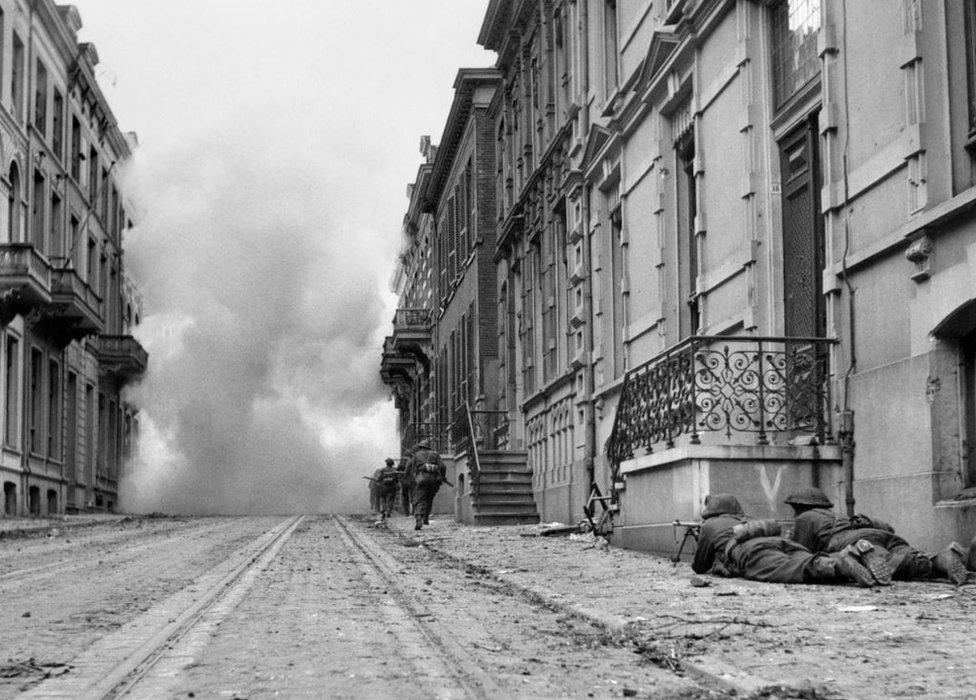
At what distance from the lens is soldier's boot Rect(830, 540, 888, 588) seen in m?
10.1

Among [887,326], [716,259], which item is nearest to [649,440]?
[716,259]

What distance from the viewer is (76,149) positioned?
152 feet

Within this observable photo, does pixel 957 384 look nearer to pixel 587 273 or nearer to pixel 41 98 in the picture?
pixel 587 273

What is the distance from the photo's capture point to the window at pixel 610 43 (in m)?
23.1

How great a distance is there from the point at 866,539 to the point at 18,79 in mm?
32518

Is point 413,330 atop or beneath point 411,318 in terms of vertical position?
beneath

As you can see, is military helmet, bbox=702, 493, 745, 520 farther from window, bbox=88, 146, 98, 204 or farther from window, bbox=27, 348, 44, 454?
window, bbox=88, 146, 98, 204

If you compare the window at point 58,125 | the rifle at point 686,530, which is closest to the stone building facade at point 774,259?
the rifle at point 686,530

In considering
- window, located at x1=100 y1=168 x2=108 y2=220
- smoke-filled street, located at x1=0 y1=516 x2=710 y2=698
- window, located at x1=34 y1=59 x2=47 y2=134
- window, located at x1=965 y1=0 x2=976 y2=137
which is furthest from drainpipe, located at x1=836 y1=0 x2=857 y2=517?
window, located at x1=100 y1=168 x2=108 y2=220

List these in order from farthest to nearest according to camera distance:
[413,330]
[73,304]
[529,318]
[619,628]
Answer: [413,330] < [73,304] < [529,318] < [619,628]

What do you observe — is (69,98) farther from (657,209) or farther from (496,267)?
(657,209)

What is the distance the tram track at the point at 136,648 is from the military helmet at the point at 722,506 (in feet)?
13.1

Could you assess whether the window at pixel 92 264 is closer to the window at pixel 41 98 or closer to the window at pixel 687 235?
the window at pixel 41 98

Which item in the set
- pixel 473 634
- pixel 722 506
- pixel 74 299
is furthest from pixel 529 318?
pixel 473 634
